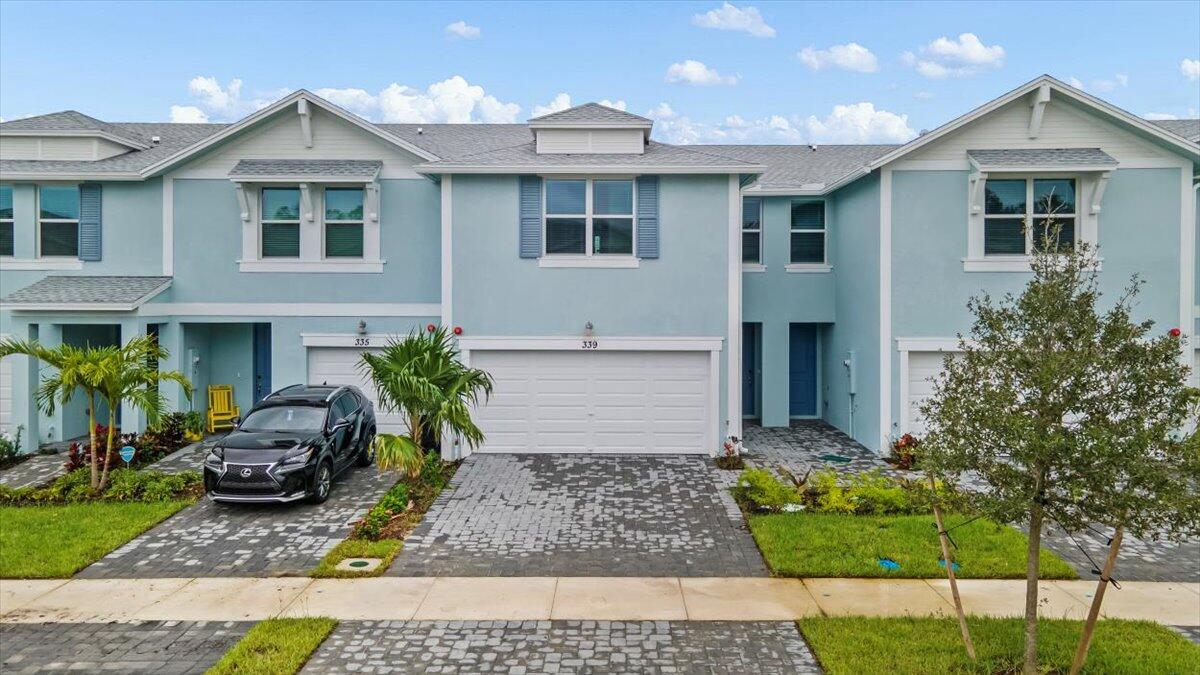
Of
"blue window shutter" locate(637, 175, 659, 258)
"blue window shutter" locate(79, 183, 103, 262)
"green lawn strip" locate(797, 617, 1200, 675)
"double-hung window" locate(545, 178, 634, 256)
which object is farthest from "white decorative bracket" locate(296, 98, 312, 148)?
Answer: "green lawn strip" locate(797, 617, 1200, 675)

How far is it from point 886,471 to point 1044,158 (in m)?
6.66

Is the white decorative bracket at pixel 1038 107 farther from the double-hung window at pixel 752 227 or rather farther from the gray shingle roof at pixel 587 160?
the double-hung window at pixel 752 227

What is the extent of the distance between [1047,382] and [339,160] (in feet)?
46.2

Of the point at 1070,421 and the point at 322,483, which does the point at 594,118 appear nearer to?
the point at 322,483

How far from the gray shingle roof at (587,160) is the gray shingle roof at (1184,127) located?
1122 centimetres

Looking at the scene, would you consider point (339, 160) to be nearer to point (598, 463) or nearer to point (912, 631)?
point (598, 463)

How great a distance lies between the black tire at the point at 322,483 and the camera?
36.2 ft

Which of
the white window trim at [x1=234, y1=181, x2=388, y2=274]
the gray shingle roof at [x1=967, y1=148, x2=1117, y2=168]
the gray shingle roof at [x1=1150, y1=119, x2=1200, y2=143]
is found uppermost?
the gray shingle roof at [x1=1150, y1=119, x2=1200, y2=143]

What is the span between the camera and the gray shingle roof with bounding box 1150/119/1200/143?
56.5 ft

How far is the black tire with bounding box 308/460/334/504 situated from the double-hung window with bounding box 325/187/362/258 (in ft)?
18.3

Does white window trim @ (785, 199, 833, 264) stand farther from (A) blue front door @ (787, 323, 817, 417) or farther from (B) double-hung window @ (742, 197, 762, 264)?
(A) blue front door @ (787, 323, 817, 417)

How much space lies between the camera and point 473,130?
20.2 metres

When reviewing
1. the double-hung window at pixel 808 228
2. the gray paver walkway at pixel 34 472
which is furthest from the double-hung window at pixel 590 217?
the gray paver walkway at pixel 34 472

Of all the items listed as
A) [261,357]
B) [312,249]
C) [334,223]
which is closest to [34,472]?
[261,357]
